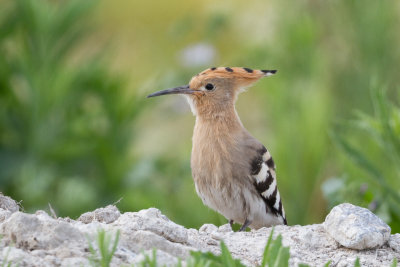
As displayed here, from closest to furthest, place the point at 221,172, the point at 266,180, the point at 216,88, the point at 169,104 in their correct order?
1. the point at 221,172
2. the point at 266,180
3. the point at 216,88
4. the point at 169,104

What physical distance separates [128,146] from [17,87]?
2.79ft

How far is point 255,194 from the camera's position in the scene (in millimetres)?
3324

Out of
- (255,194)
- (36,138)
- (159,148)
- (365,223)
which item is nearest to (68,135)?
(36,138)

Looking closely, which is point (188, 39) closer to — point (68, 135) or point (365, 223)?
point (68, 135)

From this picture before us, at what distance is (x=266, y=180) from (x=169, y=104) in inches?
99.0

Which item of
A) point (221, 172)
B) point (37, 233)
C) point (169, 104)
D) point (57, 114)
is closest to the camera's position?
point (37, 233)

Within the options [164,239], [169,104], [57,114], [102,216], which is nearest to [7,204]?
[102,216]

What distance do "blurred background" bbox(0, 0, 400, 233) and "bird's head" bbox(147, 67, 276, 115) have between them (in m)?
0.65

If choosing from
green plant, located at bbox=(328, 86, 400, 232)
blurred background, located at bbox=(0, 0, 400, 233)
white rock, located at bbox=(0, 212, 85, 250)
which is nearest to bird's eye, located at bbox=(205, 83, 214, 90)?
green plant, located at bbox=(328, 86, 400, 232)

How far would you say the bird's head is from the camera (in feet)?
11.6

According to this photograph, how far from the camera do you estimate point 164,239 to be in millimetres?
2094

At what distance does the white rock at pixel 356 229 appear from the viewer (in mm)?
2413

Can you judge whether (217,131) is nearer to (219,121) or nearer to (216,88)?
(219,121)

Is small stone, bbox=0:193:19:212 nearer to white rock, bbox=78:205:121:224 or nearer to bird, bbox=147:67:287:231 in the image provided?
white rock, bbox=78:205:121:224
